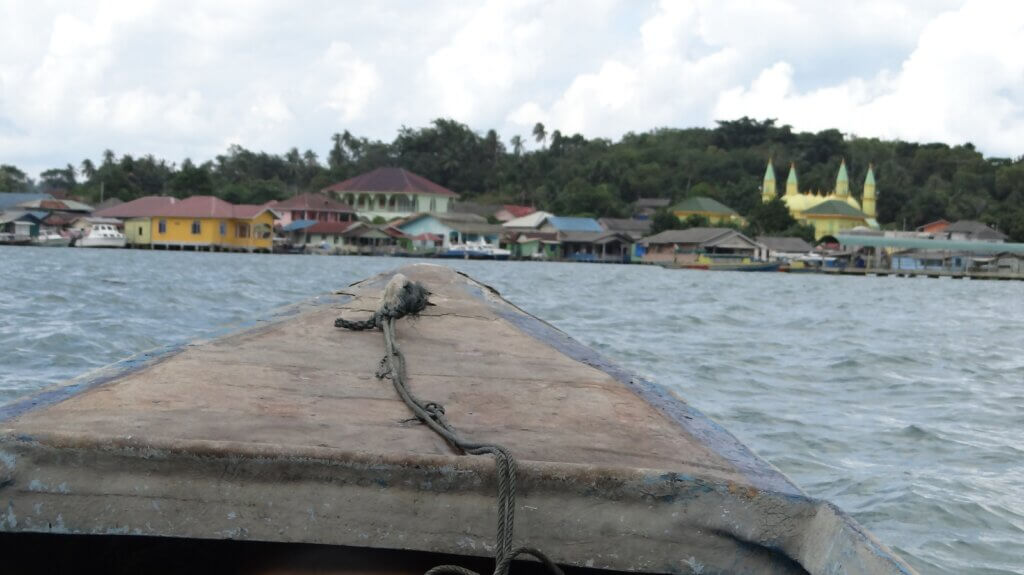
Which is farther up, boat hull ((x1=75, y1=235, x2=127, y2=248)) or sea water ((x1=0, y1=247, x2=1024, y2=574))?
boat hull ((x1=75, y1=235, x2=127, y2=248))

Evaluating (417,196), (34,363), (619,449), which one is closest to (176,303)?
(34,363)

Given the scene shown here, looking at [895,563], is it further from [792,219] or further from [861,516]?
[792,219]

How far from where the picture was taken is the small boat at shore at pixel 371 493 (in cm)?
176

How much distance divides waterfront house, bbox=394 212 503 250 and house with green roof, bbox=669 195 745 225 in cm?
1101

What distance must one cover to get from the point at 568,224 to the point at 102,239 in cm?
2274

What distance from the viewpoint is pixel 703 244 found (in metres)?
47.8

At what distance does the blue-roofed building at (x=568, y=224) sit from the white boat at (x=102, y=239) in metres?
20.9

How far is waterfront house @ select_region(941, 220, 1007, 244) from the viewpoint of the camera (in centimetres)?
5200

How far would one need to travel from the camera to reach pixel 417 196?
5741 centimetres

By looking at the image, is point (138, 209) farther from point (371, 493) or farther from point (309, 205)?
point (371, 493)

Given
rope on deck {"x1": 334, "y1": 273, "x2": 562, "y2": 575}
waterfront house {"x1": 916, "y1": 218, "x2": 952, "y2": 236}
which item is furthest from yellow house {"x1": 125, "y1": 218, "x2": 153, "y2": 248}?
rope on deck {"x1": 334, "y1": 273, "x2": 562, "y2": 575}

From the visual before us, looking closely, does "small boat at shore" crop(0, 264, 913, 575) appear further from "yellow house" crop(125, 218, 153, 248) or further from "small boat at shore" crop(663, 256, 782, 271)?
"yellow house" crop(125, 218, 153, 248)

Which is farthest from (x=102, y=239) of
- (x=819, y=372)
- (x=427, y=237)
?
(x=819, y=372)

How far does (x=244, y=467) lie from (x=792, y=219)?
2208 inches
